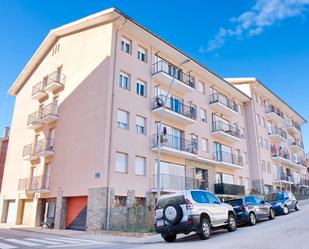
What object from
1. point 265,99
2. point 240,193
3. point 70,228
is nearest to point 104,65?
point 70,228

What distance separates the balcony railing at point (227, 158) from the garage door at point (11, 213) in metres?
19.0

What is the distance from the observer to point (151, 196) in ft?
69.2

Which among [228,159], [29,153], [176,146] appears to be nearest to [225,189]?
[228,159]

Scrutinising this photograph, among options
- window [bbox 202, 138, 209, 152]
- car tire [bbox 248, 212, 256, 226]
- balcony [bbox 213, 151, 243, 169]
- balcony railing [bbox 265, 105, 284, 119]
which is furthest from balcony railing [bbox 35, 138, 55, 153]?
balcony railing [bbox 265, 105, 284, 119]

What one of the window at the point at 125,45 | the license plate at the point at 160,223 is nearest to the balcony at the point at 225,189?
the window at the point at 125,45

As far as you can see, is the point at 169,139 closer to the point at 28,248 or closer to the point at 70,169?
the point at 70,169

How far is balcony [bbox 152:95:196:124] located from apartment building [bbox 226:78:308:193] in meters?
12.8

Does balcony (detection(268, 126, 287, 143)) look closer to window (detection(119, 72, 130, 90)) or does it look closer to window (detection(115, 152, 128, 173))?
window (detection(119, 72, 130, 90))

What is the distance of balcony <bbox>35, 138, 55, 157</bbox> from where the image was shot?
76.1ft

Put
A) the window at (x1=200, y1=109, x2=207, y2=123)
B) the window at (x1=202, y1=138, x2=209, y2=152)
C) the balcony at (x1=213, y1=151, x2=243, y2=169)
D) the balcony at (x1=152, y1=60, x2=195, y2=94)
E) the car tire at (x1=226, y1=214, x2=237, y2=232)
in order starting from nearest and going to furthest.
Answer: the car tire at (x1=226, y1=214, x2=237, y2=232)
the balcony at (x1=152, y1=60, x2=195, y2=94)
the window at (x1=202, y1=138, x2=209, y2=152)
the window at (x1=200, y1=109, x2=207, y2=123)
the balcony at (x1=213, y1=151, x2=243, y2=169)

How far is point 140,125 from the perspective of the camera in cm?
2219

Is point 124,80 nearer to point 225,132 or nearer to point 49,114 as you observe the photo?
point 49,114

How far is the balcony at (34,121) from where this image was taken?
25406 mm

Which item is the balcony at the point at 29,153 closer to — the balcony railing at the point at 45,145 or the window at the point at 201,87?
the balcony railing at the point at 45,145
